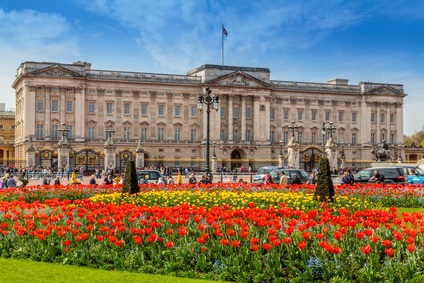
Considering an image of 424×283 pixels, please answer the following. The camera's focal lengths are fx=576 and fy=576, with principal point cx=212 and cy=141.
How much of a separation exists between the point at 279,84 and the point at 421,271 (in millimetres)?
76698

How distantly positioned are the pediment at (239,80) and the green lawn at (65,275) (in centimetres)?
6962

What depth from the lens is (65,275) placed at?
10.7 metres

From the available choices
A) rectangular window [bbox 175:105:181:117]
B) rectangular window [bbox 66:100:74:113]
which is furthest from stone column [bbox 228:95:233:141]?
rectangular window [bbox 66:100:74:113]

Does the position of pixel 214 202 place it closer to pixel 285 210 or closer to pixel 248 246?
pixel 285 210

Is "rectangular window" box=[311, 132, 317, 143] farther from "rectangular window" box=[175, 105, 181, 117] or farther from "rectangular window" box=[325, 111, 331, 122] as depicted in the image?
"rectangular window" box=[175, 105, 181, 117]

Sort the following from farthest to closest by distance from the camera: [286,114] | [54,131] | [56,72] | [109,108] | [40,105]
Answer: [286,114]
[109,108]
[54,131]
[40,105]
[56,72]

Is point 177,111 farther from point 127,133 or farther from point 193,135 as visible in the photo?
point 127,133

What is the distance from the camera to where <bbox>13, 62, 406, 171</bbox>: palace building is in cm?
7369

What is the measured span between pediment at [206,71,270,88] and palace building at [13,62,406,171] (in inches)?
5.6

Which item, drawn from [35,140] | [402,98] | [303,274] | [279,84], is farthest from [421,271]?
[402,98]

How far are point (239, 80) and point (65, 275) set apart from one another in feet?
237

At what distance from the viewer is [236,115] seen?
82.4 meters

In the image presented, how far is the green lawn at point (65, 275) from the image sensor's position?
10344mm

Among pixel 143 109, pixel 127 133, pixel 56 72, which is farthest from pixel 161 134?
pixel 56 72
